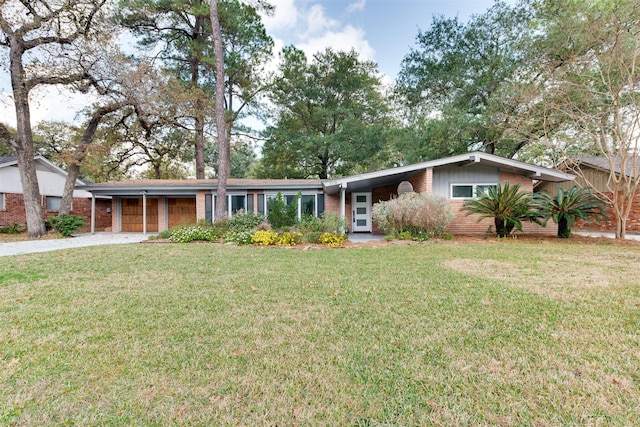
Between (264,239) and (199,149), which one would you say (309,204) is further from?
(199,149)

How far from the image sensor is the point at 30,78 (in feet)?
37.4

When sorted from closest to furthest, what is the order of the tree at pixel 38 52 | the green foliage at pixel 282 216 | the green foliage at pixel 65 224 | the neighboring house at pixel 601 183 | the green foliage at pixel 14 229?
the green foliage at pixel 282 216
the tree at pixel 38 52
the green foliage at pixel 65 224
the neighboring house at pixel 601 183
the green foliage at pixel 14 229

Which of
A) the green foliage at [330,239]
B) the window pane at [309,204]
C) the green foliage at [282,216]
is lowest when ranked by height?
the green foliage at [330,239]

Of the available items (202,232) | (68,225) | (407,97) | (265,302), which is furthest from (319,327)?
(407,97)

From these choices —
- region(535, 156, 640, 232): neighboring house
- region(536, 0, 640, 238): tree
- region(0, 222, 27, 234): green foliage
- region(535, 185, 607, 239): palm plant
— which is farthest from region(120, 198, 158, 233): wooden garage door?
region(535, 156, 640, 232): neighboring house

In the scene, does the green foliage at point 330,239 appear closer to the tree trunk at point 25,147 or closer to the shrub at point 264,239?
the shrub at point 264,239

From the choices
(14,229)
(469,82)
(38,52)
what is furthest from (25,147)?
(469,82)

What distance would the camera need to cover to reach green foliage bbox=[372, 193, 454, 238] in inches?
363

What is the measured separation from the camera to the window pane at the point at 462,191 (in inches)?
443

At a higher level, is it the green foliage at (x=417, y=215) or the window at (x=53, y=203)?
the window at (x=53, y=203)

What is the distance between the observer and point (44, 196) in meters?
16.4

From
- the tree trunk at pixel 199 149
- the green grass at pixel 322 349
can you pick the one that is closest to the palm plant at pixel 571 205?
the green grass at pixel 322 349

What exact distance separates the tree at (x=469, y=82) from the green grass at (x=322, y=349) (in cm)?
1024

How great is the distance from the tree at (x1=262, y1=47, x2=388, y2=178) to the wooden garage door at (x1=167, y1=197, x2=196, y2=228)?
6.56 meters
